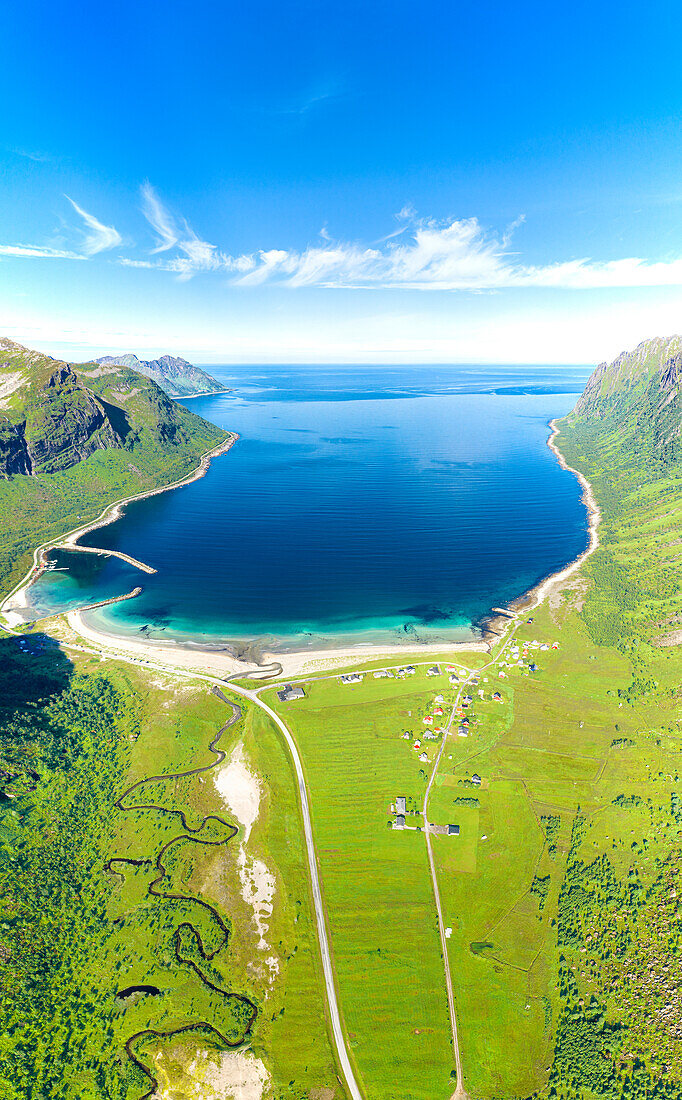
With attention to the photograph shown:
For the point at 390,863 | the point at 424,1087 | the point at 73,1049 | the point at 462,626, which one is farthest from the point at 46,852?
the point at 462,626

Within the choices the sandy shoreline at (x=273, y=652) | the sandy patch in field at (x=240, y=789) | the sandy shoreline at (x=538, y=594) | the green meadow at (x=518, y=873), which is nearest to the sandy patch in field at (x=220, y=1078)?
the green meadow at (x=518, y=873)

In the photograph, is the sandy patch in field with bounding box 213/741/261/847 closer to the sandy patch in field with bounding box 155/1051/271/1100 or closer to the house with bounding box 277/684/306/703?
the house with bounding box 277/684/306/703

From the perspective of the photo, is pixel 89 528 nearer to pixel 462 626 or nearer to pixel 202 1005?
pixel 462 626

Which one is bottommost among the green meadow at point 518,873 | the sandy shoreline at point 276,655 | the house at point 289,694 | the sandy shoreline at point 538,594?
the green meadow at point 518,873

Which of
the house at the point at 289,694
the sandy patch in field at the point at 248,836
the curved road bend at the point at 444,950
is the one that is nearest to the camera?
the curved road bend at the point at 444,950

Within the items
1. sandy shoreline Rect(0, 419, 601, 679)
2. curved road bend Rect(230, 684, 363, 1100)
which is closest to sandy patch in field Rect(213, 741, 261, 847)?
curved road bend Rect(230, 684, 363, 1100)

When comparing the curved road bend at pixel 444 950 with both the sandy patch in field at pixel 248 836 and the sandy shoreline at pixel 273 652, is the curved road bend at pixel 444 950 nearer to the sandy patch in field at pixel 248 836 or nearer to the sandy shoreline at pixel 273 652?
the sandy patch in field at pixel 248 836

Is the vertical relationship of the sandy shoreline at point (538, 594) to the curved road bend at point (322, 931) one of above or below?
above
